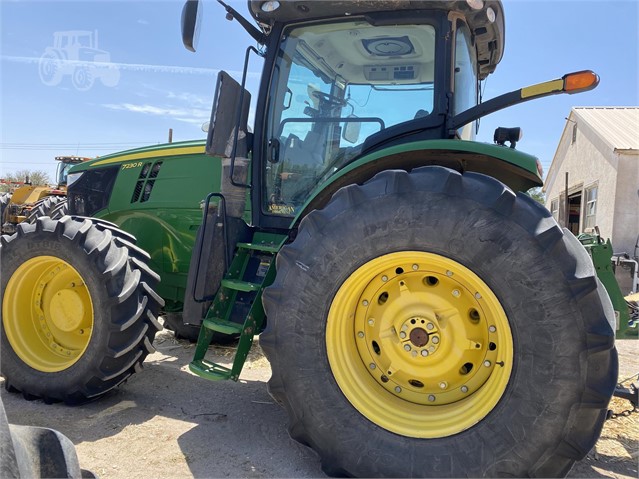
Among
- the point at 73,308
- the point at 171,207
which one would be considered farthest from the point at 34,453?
the point at 171,207

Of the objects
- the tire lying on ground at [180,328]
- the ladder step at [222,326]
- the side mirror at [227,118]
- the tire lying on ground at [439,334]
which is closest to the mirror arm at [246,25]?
the side mirror at [227,118]

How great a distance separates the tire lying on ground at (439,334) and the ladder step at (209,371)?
51 centimetres

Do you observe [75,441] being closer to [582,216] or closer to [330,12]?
[330,12]

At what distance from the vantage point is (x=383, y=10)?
2965mm

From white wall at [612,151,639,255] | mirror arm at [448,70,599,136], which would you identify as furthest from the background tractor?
white wall at [612,151,639,255]

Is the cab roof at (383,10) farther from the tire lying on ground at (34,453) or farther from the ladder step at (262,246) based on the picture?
the tire lying on ground at (34,453)

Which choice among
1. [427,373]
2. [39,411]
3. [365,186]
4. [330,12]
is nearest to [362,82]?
[330,12]

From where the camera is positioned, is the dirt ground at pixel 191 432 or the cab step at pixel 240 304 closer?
the dirt ground at pixel 191 432

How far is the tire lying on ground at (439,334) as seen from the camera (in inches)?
78.5

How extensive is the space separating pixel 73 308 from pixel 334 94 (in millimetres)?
2325

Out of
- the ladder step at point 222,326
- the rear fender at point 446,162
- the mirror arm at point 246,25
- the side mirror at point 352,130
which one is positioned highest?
the mirror arm at point 246,25

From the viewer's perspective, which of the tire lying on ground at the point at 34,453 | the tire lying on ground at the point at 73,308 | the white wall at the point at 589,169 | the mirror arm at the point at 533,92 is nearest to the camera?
the tire lying on ground at the point at 34,453

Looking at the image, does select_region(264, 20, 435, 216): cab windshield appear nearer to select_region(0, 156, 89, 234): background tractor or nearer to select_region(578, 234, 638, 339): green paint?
select_region(578, 234, 638, 339): green paint

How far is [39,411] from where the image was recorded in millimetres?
3160
